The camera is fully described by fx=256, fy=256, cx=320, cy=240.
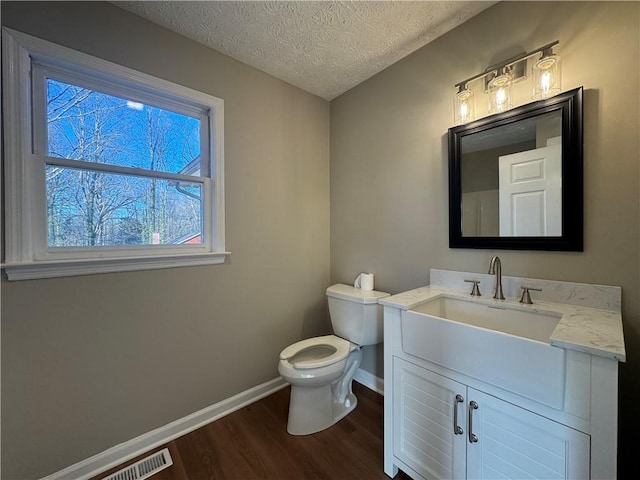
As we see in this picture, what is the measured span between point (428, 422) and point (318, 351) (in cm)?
85

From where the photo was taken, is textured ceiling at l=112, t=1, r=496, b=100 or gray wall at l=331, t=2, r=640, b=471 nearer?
gray wall at l=331, t=2, r=640, b=471

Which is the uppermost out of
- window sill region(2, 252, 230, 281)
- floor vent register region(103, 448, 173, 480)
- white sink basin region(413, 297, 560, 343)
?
window sill region(2, 252, 230, 281)

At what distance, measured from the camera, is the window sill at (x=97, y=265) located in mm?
1105

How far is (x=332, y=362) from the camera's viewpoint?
1538 mm

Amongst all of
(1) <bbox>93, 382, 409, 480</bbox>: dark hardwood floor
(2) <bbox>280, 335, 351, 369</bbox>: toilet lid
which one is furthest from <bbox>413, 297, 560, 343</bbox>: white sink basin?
(1) <bbox>93, 382, 409, 480</bbox>: dark hardwood floor

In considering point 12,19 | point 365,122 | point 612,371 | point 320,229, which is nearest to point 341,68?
A: point 365,122

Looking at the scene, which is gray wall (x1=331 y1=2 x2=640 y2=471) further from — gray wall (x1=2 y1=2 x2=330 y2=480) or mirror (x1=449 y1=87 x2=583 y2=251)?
gray wall (x1=2 y1=2 x2=330 y2=480)

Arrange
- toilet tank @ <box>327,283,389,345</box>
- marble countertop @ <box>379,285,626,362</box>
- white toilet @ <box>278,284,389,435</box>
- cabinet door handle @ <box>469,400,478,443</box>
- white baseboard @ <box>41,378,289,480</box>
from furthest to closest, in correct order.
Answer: toilet tank @ <box>327,283,389,345</box> < white toilet @ <box>278,284,389,435</box> < white baseboard @ <box>41,378,289,480</box> < cabinet door handle @ <box>469,400,478,443</box> < marble countertop @ <box>379,285,626,362</box>

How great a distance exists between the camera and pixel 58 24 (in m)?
1.18

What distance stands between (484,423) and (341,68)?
7.04 feet

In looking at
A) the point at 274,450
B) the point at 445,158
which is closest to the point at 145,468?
the point at 274,450

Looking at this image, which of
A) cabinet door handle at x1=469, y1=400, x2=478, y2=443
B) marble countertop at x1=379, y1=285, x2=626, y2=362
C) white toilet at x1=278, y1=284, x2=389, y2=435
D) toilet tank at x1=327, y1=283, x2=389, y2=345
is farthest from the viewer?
toilet tank at x1=327, y1=283, x2=389, y2=345

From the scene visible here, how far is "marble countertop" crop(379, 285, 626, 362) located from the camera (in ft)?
2.43

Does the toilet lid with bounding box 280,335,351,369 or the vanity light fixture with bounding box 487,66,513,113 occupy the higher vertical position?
the vanity light fixture with bounding box 487,66,513,113
